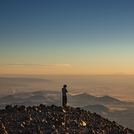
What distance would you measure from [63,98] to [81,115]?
2971 millimetres

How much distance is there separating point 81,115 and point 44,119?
5151mm

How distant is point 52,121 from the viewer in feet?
116

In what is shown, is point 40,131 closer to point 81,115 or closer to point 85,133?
point 85,133

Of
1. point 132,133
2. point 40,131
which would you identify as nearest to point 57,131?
point 40,131

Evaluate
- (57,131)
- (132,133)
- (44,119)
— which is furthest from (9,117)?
(132,133)

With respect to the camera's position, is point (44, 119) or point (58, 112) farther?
point (58, 112)

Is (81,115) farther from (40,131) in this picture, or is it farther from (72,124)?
(40,131)

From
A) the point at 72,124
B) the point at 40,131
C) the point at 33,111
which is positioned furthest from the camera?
the point at 33,111

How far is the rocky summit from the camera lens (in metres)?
33.2

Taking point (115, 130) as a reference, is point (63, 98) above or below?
above

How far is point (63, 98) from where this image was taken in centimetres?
4188

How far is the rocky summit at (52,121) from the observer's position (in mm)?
33219

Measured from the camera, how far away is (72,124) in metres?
35.9

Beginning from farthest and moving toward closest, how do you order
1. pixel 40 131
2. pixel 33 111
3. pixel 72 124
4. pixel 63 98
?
1. pixel 63 98
2. pixel 33 111
3. pixel 72 124
4. pixel 40 131
